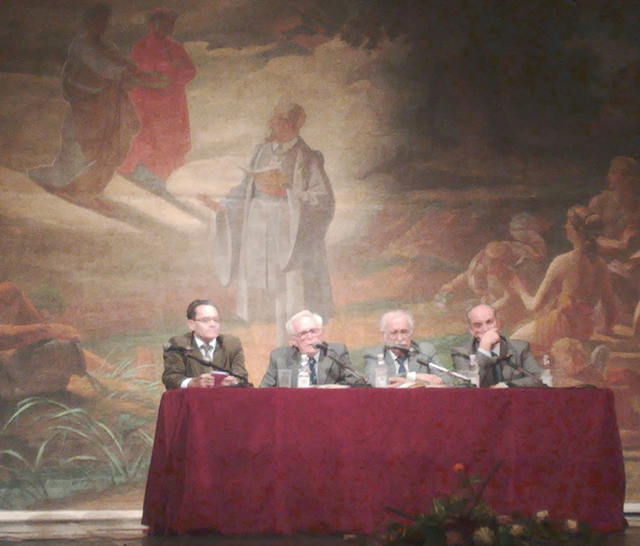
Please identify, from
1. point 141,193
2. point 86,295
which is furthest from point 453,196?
point 86,295

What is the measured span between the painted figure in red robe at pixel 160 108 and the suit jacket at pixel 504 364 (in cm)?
339

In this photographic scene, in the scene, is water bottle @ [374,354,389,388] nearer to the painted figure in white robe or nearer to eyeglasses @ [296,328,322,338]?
eyeglasses @ [296,328,322,338]

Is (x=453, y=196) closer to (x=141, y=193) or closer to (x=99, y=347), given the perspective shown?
(x=141, y=193)

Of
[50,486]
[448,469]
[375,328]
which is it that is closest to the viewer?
[448,469]

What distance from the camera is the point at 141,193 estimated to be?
285 inches

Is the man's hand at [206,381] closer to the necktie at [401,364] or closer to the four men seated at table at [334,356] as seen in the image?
the four men seated at table at [334,356]

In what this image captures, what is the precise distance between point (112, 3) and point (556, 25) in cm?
393

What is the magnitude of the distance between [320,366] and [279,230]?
249 cm

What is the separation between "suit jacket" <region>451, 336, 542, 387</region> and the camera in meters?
4.53

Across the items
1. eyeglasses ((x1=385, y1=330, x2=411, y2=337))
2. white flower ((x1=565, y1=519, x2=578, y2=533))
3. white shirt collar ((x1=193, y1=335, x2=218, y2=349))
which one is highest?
eyeglasses ((x1=385, y1=330, x2=411, y2=337))

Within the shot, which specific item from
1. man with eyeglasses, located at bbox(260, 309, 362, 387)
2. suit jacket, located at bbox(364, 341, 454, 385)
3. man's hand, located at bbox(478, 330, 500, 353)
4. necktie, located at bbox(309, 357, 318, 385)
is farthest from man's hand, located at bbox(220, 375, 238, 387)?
man's hand, located at bbox(478, 330, 500, 353)

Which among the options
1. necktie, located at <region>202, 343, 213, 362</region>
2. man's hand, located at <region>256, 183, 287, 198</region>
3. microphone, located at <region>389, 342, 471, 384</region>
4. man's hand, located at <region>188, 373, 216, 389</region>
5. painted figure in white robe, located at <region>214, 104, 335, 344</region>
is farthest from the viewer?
man's hand, located at <region>256, 183, 287, 198</region>

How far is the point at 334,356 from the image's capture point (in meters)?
5.04

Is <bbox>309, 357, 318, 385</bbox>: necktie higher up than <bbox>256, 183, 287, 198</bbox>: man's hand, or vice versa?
<bbox>256, 183, 287, 198</bbox>: man's hand
